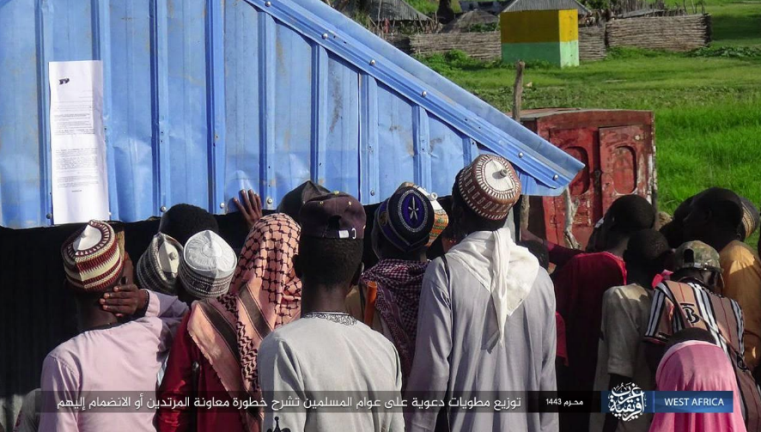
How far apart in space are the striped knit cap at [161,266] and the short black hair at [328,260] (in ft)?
3.72

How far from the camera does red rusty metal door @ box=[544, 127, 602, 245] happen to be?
890 centimetres

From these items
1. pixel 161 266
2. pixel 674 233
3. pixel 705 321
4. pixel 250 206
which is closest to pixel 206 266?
pixel 161 266

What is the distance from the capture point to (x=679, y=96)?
70.3ft

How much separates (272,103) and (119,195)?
3.20 feet

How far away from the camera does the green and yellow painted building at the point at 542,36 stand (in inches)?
1161

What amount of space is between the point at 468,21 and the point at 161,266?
124ft

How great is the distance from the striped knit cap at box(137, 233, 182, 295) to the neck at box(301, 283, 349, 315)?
1.18 m

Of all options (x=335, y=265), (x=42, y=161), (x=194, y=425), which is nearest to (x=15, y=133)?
(x=42, y=161)

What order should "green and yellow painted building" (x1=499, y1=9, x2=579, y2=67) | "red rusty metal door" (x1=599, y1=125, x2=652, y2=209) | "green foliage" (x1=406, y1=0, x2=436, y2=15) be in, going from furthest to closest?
"green foliage" (x1=406, y1=0, x2=436, y2=15) < "green and yellow painted building" (x1=499, y1=9, x2=579, y2=67) < "red rusty metal door" (x1=599, y1=125, x2=652, y2=209)

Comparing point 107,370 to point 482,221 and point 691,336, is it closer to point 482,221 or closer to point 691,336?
point 482,221

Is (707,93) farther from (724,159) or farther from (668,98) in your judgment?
(724,159)

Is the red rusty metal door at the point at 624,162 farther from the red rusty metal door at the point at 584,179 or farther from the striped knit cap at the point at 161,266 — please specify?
the striped knit cap at the point at 161,266

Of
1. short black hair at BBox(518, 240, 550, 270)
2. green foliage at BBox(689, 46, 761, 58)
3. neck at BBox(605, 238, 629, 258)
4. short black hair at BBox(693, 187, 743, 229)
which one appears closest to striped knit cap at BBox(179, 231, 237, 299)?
short black hair at BBox(518, 240, 550, 270)

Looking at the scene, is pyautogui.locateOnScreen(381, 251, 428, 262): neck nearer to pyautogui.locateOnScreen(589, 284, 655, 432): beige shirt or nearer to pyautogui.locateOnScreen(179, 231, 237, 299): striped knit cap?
pyautogui.locateOnScreen(179, 231, 237, 299): striped knit cap
